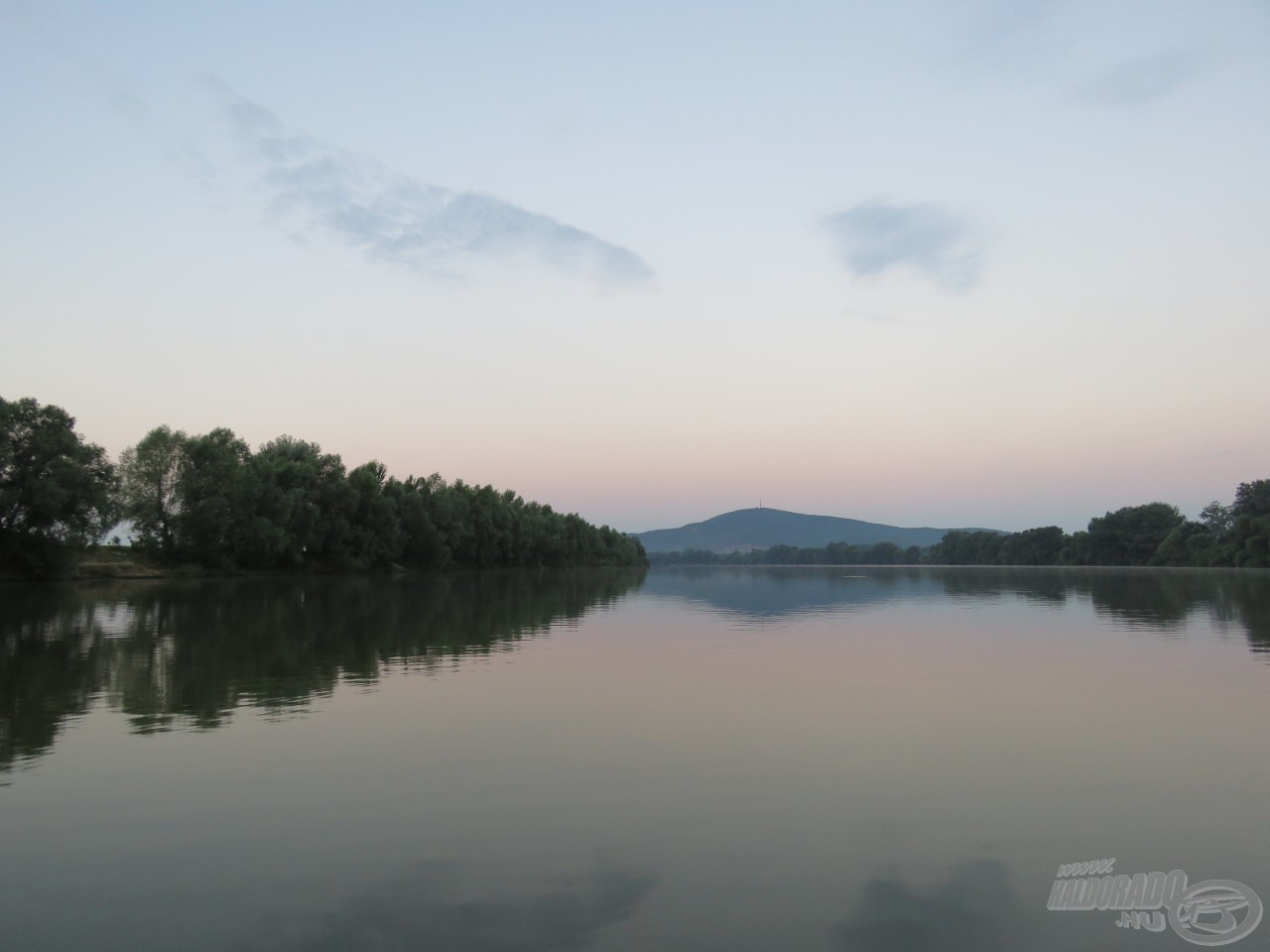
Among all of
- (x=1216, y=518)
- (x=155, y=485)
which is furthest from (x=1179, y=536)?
(x=155, y=485)

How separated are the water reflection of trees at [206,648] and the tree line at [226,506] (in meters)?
16.1

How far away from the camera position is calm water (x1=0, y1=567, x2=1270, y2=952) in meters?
7.17

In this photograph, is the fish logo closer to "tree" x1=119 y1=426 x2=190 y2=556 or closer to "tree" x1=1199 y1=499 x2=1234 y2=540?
"tree" x1=119 y1=426 x2=190 y2=556

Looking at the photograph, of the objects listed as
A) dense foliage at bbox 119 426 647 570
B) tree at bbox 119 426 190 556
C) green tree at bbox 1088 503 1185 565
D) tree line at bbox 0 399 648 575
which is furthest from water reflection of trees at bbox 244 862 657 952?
green tree at bbox 1088 503 1185 565

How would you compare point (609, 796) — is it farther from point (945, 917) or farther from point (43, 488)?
point (43, 488)

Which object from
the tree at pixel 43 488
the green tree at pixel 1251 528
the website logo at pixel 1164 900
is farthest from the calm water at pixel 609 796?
the green tree at pixel 1251 528

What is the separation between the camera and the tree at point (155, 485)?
3228 inches

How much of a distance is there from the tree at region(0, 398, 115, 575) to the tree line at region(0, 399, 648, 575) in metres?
0.08

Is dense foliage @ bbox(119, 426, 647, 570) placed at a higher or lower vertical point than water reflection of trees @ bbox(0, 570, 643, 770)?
higher

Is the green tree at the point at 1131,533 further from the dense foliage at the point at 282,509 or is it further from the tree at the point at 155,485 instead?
the tree at the point at 155,485

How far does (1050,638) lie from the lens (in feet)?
95.7

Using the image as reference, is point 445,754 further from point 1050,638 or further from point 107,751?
point 1050,638

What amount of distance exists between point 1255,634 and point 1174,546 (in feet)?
510

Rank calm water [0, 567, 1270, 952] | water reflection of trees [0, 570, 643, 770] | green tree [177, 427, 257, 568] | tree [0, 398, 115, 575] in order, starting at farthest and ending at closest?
green tree [177, 427, 257, 568] < tree [0, 398, 115, 575] < water reflection of trees [0, 570, 643, 770] < calm water [0, 567, 1270, 952]
